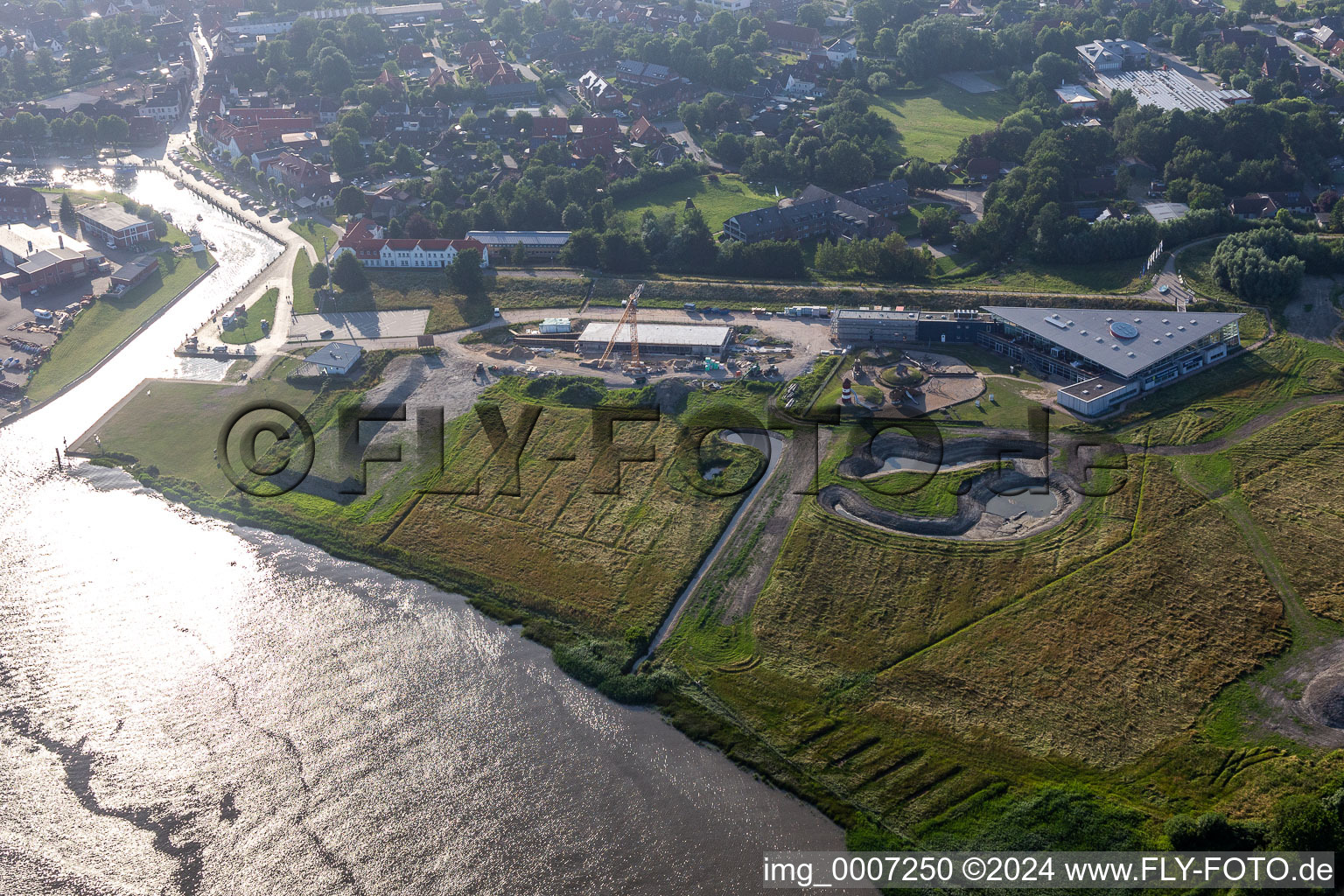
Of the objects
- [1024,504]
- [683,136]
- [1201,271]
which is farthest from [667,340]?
[683,136]

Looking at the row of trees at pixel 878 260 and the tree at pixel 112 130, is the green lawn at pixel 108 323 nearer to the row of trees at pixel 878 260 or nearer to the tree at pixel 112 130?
the tree at pixel 112 130

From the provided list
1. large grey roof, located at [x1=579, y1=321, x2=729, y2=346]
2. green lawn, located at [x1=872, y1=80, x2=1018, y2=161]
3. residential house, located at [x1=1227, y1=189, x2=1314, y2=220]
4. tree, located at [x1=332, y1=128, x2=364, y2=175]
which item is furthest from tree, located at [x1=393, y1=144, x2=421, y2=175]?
residential house, located at [x1=1227, y1=189, x2=1314, y2=220]

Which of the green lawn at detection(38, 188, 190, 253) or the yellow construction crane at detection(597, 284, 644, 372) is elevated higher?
the yellow construction crane at detection(597, 284, 644, 372)

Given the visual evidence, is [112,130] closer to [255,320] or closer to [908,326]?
[255,320]

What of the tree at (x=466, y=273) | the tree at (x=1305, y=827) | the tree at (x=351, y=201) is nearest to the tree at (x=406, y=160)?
the tree at (x=351, y=201)

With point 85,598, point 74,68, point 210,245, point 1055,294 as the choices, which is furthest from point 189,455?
point 74,68

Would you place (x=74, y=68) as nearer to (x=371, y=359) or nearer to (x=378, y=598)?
(x=371, y=359)

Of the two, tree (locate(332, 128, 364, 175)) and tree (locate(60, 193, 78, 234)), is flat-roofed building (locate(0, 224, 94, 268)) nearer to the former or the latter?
tree (locate(60, 193, 78, 234))
